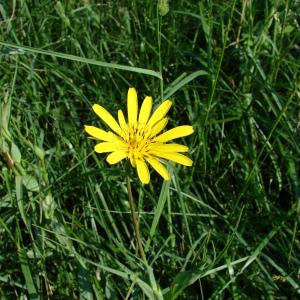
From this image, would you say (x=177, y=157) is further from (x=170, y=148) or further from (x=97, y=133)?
(x=97, y=133)

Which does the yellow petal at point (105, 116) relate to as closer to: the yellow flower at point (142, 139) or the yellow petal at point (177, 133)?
the yellow flower at point (142, 139)

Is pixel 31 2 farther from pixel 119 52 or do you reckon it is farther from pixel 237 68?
pixel 237 68

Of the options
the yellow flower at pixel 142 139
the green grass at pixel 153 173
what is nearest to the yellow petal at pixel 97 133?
the yellow flower at pixel 142 139

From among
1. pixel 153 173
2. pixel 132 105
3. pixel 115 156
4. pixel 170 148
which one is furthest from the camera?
pixel 153 173

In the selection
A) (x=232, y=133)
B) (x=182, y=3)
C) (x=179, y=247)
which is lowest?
(x=179, y=247)

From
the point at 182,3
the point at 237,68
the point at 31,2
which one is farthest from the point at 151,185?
the point at 31,2

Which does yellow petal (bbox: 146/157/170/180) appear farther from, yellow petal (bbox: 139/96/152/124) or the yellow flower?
yellow petal (bbox: 139/96/152/124)

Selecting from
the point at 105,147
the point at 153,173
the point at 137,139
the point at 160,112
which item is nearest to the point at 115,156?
the point at 105,147
